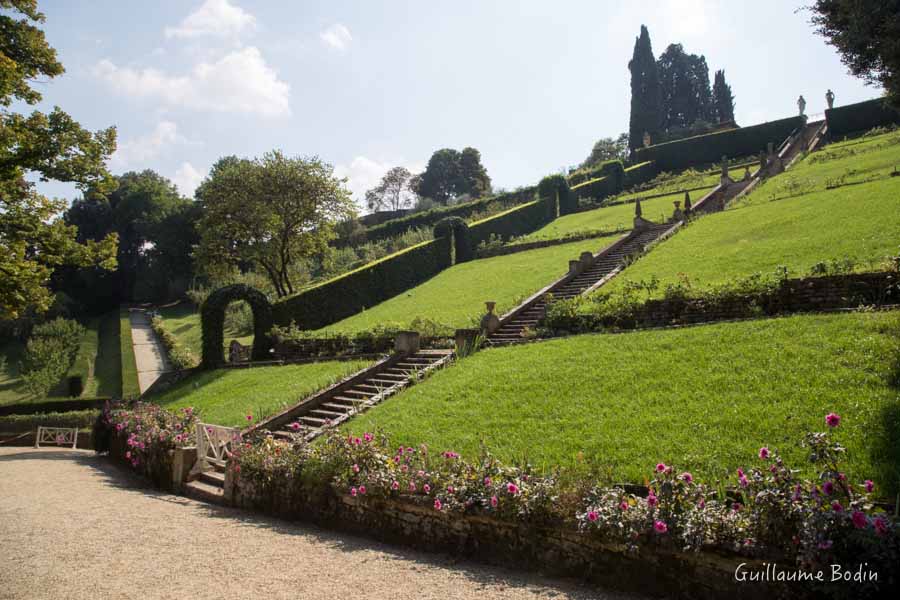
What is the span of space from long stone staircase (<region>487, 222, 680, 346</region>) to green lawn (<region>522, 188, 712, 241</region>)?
329 cm

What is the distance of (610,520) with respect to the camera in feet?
15.4

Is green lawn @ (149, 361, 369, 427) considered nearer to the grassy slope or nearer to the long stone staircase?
the long stone staircase

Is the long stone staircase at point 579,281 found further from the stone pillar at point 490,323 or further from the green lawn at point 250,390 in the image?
the green lawn at point 250,390

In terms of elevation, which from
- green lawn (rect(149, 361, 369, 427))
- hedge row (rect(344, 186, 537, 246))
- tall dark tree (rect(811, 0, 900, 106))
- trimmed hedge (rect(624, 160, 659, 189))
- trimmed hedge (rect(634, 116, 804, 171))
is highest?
trimmed hedge (rect(634, 116, 804, 171))

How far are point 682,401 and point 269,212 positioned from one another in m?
23.4

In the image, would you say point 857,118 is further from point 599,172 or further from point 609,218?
point 609,218

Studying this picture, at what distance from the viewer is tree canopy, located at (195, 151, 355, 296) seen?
26953 millimetres

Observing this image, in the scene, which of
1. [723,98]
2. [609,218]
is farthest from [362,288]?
[723,98]

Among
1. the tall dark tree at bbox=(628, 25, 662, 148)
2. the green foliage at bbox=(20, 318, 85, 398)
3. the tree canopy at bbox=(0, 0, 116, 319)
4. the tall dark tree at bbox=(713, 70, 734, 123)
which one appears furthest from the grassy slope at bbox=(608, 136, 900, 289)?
the tall dark tree at bbox=(713, 70, 734, 123)

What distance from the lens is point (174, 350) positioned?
29641mm

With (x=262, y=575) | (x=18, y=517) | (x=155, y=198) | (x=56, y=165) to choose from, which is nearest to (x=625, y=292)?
(x=262, y=575)

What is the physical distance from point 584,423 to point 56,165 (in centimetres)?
1566

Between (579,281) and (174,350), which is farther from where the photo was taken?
(174,350)

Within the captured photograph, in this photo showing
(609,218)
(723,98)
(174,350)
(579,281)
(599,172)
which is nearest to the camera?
(579,281)
